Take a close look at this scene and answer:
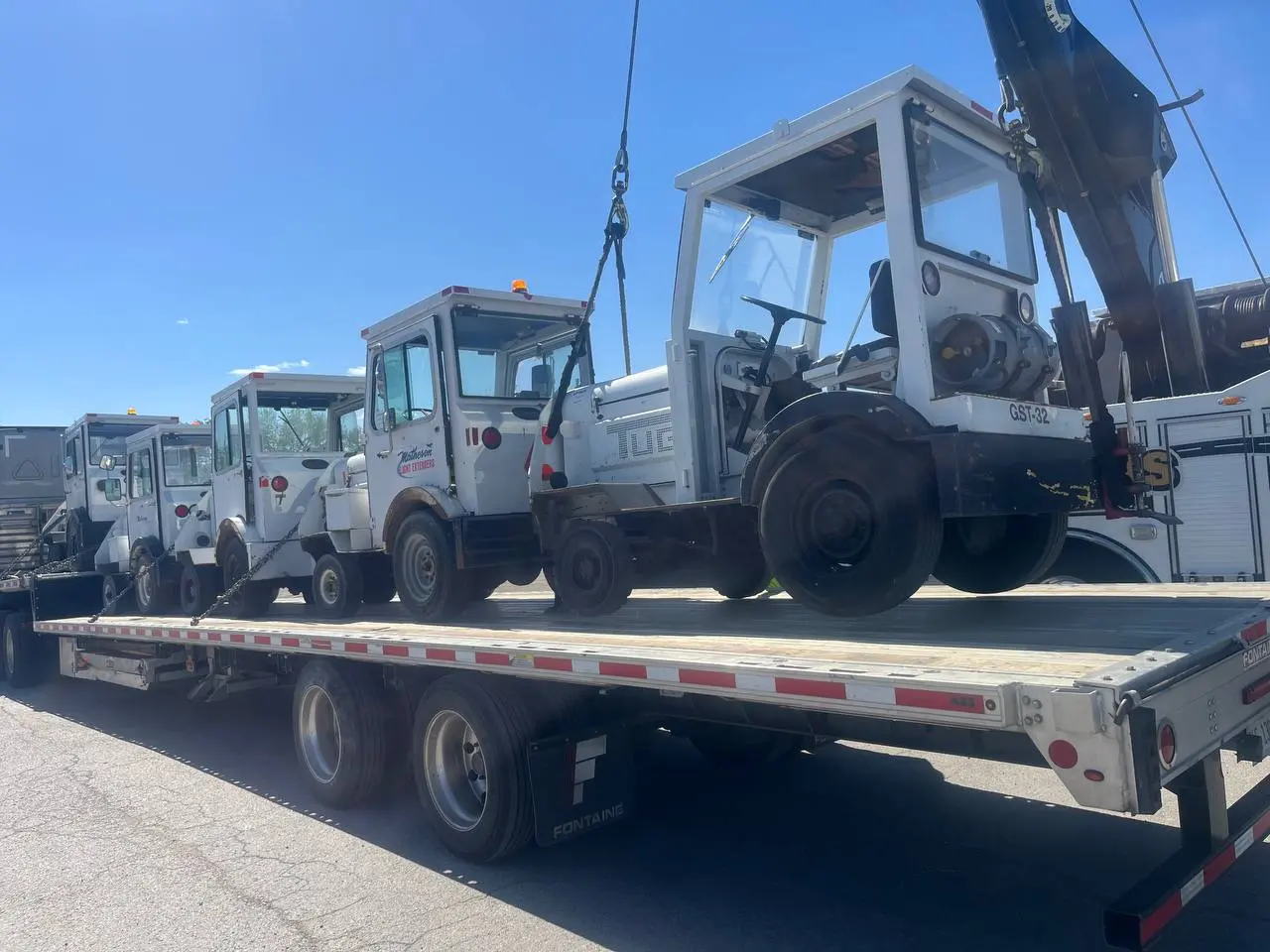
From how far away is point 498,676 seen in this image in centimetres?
501

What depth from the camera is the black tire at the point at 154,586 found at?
11.7m

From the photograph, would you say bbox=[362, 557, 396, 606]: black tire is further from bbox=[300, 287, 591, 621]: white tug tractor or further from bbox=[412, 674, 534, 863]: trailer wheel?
bbox=[412, 674, 534, 863]: trailer wheel

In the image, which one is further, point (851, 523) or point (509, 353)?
point (509, 353)

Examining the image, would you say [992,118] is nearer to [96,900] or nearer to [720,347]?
[720,347]

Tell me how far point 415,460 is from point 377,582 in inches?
67.7

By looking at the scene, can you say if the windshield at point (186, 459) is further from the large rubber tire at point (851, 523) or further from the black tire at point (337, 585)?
the large rubber tire at point (851, 523)

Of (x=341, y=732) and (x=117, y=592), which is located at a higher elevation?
(x=117, y=592)

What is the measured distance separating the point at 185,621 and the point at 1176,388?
28.6 feet

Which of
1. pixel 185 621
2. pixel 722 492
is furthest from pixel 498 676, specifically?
pixel 185 621

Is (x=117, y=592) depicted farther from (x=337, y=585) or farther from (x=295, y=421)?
(x=337, y=585)

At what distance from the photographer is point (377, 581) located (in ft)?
28.8

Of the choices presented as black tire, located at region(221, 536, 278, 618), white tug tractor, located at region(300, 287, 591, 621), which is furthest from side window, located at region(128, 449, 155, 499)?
white tug tractor, located at region(300, 287, 591, 621)

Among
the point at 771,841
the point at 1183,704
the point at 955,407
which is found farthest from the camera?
the point at 771,841

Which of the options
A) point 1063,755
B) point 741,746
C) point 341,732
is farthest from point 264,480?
point 1063,755
